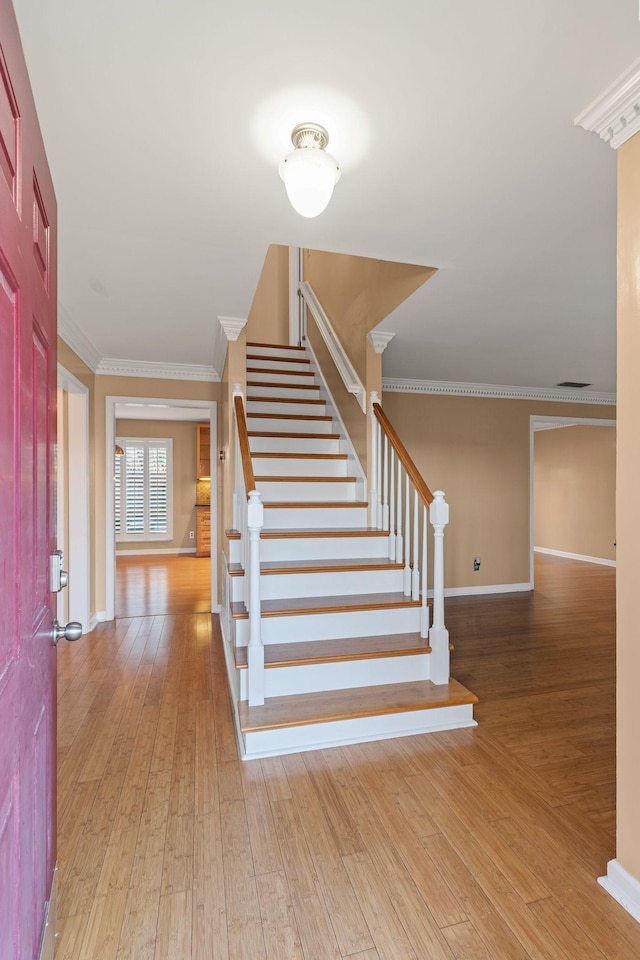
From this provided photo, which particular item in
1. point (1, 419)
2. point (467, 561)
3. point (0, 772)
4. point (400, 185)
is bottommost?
point (467, 561)

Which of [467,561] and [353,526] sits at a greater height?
[353,526]

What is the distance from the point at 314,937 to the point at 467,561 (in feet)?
14.9

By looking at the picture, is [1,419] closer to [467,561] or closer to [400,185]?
[400,185]

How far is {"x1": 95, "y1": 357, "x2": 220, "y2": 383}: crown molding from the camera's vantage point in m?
4.60

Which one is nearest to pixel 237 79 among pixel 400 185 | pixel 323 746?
pixel 400 185

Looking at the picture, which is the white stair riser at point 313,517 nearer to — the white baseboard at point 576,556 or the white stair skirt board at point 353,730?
the white stair skirt board at point 353,730

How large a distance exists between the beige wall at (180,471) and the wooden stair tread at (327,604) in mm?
5993

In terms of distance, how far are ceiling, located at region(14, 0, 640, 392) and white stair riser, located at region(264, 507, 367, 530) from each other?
60.7 inches

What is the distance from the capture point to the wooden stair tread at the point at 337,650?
2.56 meters

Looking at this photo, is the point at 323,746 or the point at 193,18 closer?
the point at 193,18

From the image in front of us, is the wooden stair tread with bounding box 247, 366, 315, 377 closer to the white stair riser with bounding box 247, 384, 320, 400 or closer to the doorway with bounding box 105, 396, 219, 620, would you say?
the white stair riser with bounding box 247, 384, 320, 400

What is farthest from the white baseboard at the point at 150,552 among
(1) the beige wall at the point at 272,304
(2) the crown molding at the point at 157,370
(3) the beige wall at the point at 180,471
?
(2) the crown molding at the point at 157,370

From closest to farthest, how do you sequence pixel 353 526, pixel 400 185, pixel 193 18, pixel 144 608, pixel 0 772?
1. pixel 0 772
2. pixel 193 18
3. pixel 400 185
4. pixel 353 526
5. pixel 144 608

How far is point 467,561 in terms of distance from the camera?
5.56 m
